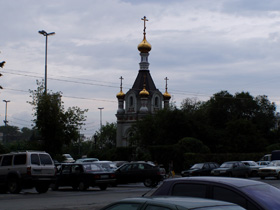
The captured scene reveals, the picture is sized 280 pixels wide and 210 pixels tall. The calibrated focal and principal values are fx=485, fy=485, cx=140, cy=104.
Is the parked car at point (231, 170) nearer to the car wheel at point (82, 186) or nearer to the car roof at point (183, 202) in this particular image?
the car wheel at point (82, 186)

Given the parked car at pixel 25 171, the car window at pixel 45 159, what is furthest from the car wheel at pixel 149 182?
the car window at pixel 45 159

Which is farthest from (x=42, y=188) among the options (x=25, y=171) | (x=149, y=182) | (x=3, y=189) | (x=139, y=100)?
(x=139, y=100)

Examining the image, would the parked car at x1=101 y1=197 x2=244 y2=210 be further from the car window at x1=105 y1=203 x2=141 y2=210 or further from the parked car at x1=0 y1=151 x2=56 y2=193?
the parked car at x1=0 y1=151 x2=56 y2=193

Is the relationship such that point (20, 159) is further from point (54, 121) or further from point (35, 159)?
point (54, 121)

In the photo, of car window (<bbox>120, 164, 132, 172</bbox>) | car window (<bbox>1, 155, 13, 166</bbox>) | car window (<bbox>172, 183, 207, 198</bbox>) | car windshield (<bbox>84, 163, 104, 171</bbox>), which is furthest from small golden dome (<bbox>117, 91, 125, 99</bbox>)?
car window (<bbox>172, 183, 207, 198</bbox>)

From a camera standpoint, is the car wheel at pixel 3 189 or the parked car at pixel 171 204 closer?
the parked car at pixel 171 204

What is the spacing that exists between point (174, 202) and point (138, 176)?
23962 millimetres

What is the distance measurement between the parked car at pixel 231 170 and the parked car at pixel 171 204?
32496 millimetres

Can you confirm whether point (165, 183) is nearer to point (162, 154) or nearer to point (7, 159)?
point (7, 159)

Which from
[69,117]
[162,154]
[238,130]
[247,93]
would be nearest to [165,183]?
[69,117]

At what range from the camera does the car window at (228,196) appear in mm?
8078

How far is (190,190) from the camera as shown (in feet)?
27.8

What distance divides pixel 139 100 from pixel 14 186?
67638mm

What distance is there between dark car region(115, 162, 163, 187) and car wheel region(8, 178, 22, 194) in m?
8.28
